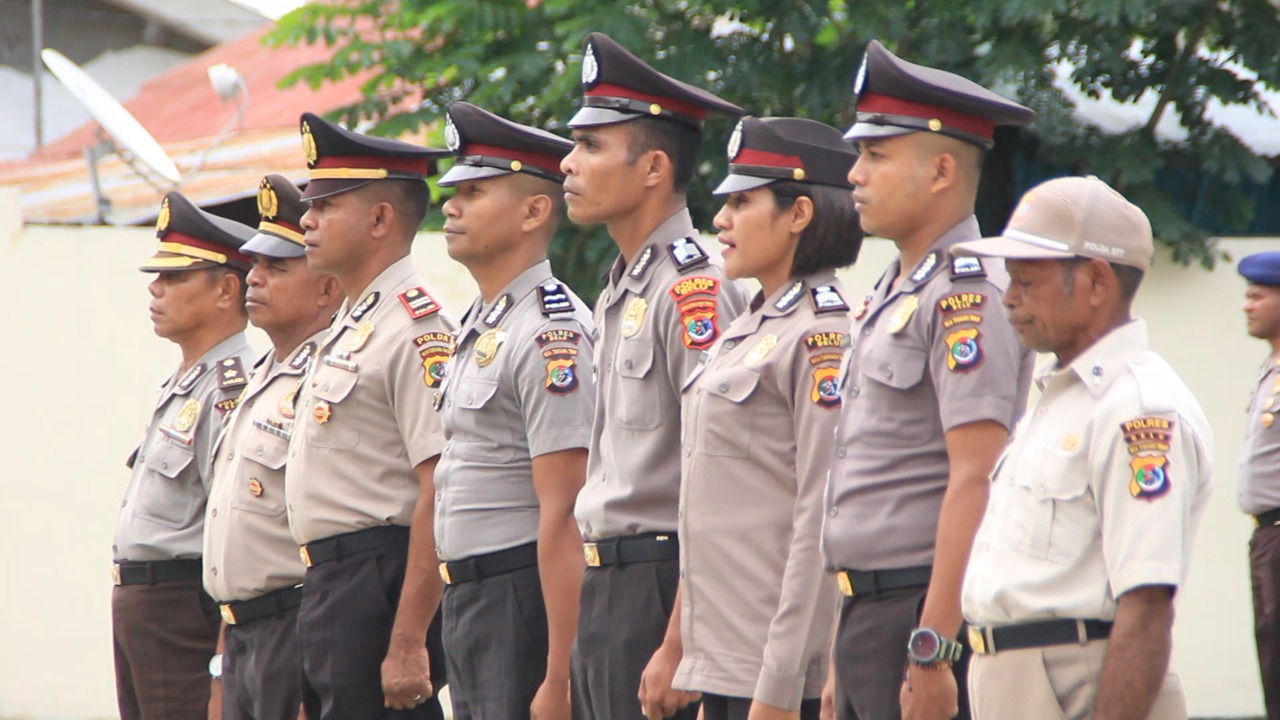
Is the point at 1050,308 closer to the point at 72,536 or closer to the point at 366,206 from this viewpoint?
the point at 366,206

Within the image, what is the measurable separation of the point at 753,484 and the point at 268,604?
6.66ft

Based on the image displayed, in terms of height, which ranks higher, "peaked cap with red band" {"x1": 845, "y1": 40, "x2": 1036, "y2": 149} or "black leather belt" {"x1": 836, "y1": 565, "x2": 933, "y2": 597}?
"peaked cap with red band" {"x1": 845, "y1": 40, "x2": 1036, "y2": 149}

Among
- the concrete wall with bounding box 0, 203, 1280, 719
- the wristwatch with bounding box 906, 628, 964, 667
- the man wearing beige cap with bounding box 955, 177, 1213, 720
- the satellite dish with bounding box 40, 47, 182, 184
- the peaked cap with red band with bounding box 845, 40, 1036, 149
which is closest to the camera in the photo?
the man wearing beige cap with bounding box 955, 177, 1213, 720

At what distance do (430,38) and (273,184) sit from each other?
3391 millimetres

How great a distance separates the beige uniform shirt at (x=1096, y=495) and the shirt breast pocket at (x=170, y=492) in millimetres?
3592

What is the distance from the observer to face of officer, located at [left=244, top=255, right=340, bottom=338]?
581cm

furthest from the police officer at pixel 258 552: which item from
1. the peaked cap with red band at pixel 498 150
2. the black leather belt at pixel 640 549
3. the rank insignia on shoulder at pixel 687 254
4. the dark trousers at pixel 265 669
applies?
the rank insignia on shoulder at pixel 687 254

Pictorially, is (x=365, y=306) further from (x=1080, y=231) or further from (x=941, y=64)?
(x=941, y=64)

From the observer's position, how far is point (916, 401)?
12.0ft

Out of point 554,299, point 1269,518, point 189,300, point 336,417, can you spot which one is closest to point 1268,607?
point 1269,518

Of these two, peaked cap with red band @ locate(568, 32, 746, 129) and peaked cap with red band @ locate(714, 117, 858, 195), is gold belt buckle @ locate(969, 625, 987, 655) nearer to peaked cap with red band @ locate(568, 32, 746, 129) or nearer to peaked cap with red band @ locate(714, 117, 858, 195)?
peaked cap with red band @ locate(714, 117, 858, 195)

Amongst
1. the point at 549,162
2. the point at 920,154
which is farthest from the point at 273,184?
the point at 920,154

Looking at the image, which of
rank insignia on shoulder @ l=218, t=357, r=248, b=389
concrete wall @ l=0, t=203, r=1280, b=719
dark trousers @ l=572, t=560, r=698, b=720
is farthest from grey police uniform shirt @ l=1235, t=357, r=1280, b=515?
rank insignia on shoulder @ l=218, t=357, r=248, b=389

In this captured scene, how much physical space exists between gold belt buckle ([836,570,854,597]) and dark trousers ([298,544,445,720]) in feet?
5.85
